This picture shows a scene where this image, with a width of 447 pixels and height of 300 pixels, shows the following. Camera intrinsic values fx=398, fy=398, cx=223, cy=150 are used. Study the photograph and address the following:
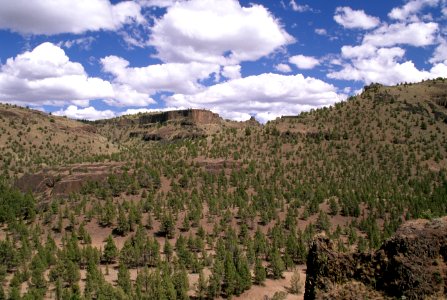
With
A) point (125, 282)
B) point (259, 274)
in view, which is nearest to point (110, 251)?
point (125, 282)

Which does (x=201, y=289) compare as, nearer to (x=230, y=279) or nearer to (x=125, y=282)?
(x=230, y=279)

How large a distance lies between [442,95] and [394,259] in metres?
163

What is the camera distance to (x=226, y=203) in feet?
312

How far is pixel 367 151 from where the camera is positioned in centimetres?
12212

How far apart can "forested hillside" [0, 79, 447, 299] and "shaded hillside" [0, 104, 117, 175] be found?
1594 millimetres

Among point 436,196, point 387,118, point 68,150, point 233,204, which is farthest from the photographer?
point 68,150

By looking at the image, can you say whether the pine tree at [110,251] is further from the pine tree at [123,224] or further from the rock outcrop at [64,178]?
the rock outcrop at [64,178]

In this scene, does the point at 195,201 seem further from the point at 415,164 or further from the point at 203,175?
the point at 415,164

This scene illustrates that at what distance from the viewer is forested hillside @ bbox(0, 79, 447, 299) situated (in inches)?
2349

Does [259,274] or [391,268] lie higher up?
[391,268]

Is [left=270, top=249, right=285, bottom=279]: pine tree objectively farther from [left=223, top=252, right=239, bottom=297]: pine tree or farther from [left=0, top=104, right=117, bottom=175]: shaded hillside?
[left=0, top=104, right=117, bottom=175]: shaded hillside

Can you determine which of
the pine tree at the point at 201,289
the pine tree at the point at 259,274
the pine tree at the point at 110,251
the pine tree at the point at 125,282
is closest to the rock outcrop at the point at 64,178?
the pine tree at the point at 110,251

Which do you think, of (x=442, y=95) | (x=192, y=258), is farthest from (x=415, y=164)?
(x=192, y=258)

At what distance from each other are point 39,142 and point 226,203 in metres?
105
